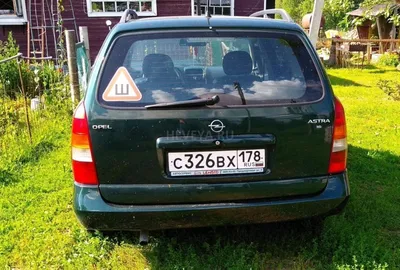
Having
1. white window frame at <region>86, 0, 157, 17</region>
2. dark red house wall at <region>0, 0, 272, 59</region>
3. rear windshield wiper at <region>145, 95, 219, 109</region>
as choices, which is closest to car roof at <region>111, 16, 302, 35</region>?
rear windshield wiper at <region>145, 95, 219, 109</region>

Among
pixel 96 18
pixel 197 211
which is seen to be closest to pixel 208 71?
pixel 197 211

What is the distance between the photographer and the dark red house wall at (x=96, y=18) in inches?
481

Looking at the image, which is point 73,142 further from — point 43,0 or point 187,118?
point 43,0

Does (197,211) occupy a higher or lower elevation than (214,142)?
lower

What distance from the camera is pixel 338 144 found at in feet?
8.60

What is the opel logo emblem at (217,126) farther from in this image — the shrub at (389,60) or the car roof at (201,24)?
the shrub at (389,60)

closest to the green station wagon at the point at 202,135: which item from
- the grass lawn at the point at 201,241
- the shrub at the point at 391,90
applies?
the grass lawn at the point at 201,241

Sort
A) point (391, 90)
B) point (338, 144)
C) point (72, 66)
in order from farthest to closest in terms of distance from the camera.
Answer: point (391, 90)
point (72, 66)
point (338, 144)

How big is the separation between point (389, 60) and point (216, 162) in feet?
58.7

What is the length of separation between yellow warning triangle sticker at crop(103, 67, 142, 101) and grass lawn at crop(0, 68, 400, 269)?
3.96ft

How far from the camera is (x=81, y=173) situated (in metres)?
2.53

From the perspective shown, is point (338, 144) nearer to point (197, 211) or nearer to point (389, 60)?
point (197, 211)

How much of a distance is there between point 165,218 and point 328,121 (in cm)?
119

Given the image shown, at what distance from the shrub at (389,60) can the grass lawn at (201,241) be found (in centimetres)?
1522
